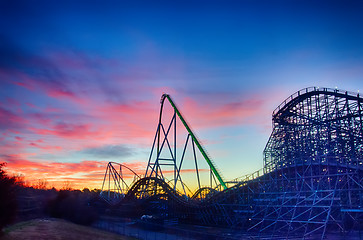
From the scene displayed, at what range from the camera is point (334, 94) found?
97.9 ft

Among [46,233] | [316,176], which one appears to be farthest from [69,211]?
[316,176]

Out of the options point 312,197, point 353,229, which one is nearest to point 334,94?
point 312,197

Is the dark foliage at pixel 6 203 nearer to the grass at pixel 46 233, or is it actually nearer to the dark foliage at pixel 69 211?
the grass at pixel 46 233

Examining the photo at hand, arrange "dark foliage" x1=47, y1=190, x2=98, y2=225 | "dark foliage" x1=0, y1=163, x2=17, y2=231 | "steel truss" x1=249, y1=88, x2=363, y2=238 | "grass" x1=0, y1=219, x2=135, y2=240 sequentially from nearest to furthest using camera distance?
"dark foliage" x1=0, y1=163, x2=17, y2=231 → "grass" x1=0, y1=219, x2=135, y2=240 → "steel truss" x1=249, y1=88, x2=363, y2=238 → "dark foliage" x1=47, y1=190, x2=98, y2=225

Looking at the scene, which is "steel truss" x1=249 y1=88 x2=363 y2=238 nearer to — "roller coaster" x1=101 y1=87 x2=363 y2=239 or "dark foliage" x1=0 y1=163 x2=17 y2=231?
"roller coaster" x1=101 y1=87 x2=363 y2=239

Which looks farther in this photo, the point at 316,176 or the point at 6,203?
the point at 316,176

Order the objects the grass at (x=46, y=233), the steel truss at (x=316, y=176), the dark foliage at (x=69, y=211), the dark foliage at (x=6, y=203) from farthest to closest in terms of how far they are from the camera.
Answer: the dark foliage at (x=69, y=211), the steel truss at (x=316, y=176), the grass at (x=46, y=233), the dark foliage at (x=6, y=203)

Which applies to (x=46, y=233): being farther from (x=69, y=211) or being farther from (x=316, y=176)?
(x=316, y=176)

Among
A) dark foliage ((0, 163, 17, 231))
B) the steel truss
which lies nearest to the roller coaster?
the steel truss

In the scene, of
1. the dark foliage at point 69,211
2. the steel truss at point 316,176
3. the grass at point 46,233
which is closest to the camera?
the grass at point 46,233

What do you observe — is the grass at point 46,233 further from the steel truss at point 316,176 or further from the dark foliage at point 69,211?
the steel truss at point 316,176

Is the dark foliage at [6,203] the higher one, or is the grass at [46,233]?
the dark foliage at [6,203]

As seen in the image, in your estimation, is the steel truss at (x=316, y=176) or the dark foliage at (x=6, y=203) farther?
the steel truss at (x=316, y=176)

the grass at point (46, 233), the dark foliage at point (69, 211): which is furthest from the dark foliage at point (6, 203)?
the dark foliage at point (69, 211)
